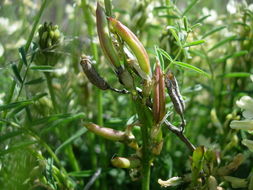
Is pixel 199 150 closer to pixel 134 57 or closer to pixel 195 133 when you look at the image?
pixel 134 57

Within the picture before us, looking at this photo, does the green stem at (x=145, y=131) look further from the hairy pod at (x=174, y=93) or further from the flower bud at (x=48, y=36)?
the flower bud at (x=48, y=36)

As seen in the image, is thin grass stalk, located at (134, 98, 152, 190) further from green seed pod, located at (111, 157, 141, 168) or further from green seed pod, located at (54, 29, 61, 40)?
green seed pod, located at (54, 29, 61, 40)

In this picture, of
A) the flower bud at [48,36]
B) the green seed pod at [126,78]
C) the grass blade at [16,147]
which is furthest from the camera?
the flower bud at [48,36]

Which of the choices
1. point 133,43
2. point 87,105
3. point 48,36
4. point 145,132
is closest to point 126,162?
point 145,132

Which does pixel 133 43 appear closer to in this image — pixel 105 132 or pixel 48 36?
pixel 105 132

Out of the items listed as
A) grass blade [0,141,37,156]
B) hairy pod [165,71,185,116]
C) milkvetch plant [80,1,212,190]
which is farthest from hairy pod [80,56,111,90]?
grass blade [0,141,37,156]

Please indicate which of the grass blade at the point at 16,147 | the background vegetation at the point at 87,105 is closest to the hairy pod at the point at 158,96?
the background vegetation at the point at 87,105

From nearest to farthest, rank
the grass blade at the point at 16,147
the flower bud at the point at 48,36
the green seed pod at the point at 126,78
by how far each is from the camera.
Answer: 1. the green seed pod at the point at 126,78
2. the grass blade at the point at 16,147
3. the flower bud at the point at 48,36
